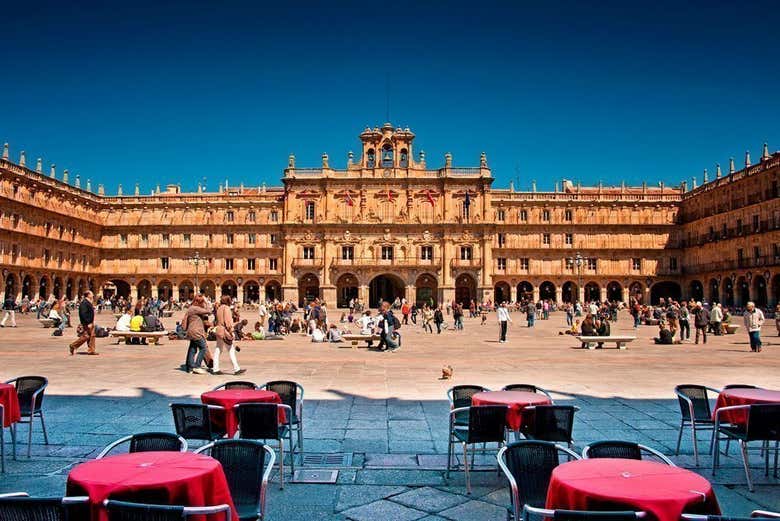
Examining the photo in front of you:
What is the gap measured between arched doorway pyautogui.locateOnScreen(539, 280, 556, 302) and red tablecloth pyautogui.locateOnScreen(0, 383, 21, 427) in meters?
57.0

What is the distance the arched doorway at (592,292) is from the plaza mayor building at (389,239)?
8.1 inches

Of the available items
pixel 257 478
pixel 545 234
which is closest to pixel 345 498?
pixel 257 478

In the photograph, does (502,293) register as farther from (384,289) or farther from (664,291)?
(664,291)

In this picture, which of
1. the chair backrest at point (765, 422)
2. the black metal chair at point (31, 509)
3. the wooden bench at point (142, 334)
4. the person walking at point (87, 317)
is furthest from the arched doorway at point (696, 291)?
the black metal chair at point (31, 509)

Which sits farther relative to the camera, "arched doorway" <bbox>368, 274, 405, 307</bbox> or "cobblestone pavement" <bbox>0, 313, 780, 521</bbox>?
"arched doorway" <bbox>368, 274, 405, 307</bbox>

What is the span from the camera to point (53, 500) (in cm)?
329

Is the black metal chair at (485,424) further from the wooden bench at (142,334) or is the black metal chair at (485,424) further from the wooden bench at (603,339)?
the wooden bench at (142,334)

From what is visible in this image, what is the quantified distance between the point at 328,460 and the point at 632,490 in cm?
385

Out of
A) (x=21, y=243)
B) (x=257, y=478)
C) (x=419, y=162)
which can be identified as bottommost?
(x=257, y=478)

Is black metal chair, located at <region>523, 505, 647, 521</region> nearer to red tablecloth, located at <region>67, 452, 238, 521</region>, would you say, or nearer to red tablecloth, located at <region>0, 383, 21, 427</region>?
red tablecloth, located at <region>67, 452, 238, 521</region>

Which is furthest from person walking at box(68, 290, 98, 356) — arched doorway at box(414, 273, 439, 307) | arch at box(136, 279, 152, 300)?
arch at box(136, 279, 152, 300)

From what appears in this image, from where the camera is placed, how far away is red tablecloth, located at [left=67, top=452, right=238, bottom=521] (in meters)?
3.75

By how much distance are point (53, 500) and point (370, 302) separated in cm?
5589

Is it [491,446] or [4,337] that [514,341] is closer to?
[491,446]
